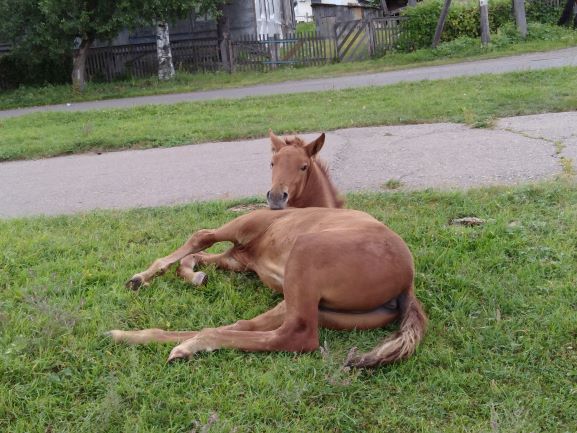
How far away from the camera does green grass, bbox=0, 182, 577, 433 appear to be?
292 cm

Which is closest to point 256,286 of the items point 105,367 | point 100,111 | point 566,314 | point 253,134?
point 105,367

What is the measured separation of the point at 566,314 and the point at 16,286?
3632 mm

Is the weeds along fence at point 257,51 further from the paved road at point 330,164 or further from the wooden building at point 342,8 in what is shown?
the wooden building at point 342,8

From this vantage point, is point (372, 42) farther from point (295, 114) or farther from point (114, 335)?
point (114, 335)

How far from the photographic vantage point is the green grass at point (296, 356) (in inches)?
115

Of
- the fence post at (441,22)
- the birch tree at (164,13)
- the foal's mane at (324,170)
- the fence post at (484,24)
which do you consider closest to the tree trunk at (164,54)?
the birch tree at (164,13)

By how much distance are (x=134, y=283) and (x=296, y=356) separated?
1464 millimetres

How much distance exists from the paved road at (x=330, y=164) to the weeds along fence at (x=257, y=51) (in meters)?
14.4

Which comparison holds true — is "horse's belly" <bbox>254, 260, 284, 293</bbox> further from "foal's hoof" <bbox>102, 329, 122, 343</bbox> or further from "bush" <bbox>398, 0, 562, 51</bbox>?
"bush" <bbox>398, 0, 562, 51</bbox>

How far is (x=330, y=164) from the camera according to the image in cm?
791

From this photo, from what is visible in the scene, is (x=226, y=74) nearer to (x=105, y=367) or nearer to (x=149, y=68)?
(x=149, y=68)

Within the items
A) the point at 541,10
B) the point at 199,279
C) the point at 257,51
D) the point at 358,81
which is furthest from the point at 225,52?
the point at 199,279

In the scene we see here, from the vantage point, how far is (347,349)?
347cm

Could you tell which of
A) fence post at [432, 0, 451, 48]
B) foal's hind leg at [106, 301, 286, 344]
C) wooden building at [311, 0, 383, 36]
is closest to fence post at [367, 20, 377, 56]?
fence post at [432, 0, 451, 48]
